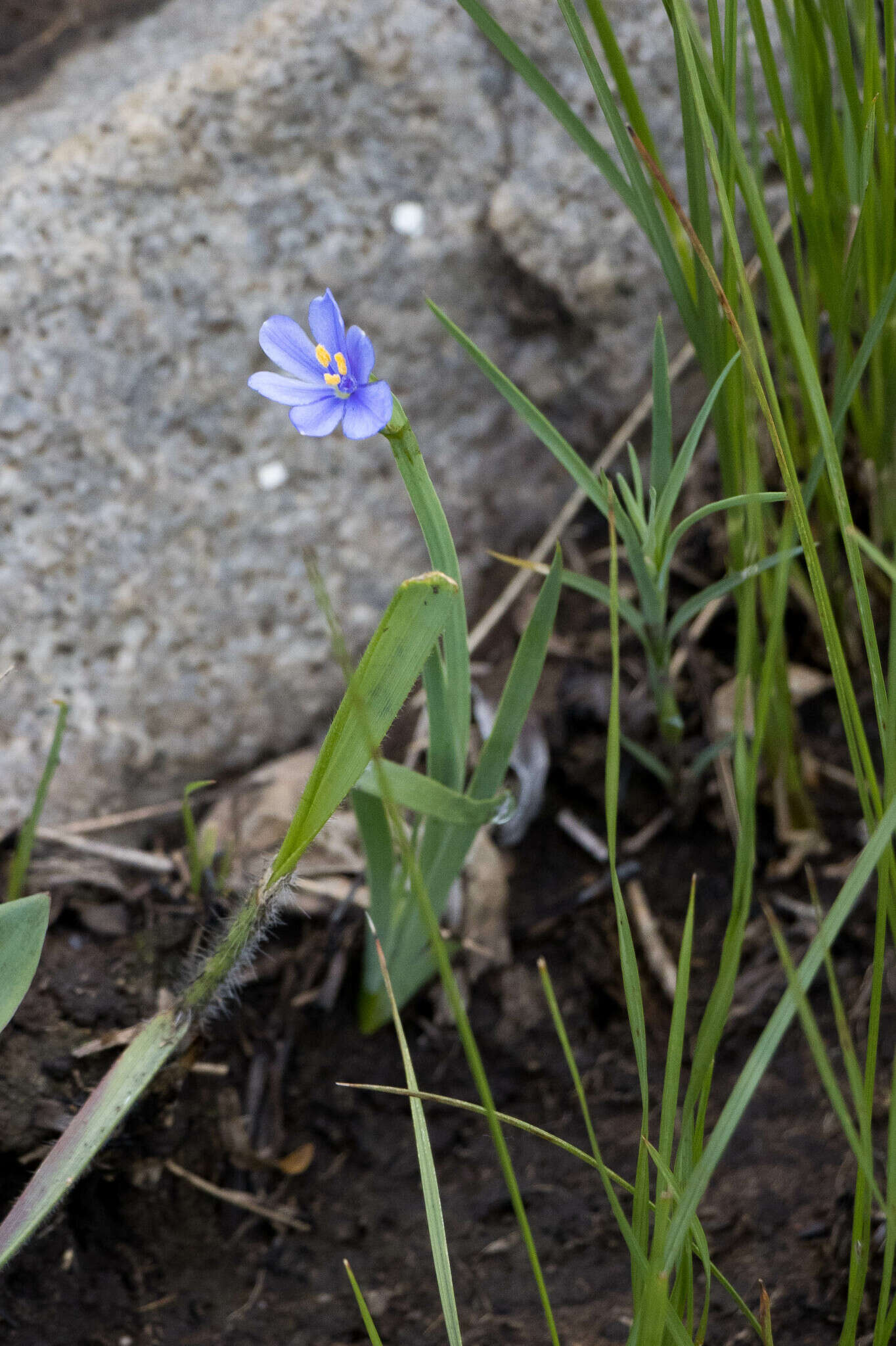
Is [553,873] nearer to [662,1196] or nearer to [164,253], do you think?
[662,1196]

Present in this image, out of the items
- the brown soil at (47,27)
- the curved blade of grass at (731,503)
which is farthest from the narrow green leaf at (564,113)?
the brown soil at (47,27)

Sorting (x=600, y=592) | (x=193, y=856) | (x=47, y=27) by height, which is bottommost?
(x=193, y=856)

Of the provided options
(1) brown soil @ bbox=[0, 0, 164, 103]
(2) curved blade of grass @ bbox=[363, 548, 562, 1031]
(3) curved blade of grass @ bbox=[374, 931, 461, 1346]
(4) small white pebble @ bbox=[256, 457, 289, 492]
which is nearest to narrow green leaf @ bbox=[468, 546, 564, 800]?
(2) curved blade of grass @ bbox=[363, 548, 562, 1031]

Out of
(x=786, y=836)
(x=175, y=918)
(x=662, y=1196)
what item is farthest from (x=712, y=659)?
(x=662, y=1196)

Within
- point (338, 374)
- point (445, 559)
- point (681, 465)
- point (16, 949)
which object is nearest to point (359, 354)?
point (338, 374)

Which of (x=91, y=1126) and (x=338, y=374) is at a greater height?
(x=338, y=374)

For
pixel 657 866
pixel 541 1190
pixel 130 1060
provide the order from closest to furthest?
pixel 130 1060 < pixel 541 1190 < pixel 657 866

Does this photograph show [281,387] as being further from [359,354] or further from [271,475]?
[271,475]
